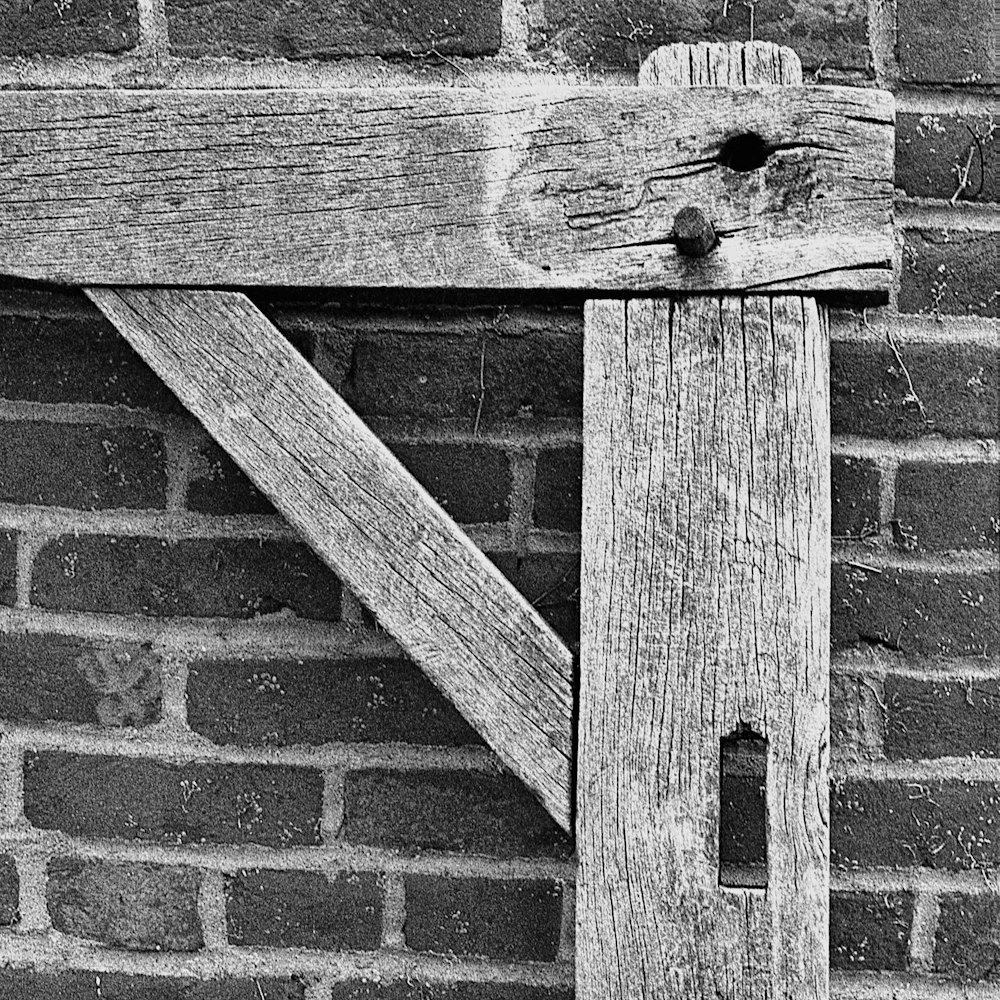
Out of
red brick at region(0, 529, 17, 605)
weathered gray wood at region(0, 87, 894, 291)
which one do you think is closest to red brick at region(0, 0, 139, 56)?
weathered gray wood at region(0, 87, 894, 291)

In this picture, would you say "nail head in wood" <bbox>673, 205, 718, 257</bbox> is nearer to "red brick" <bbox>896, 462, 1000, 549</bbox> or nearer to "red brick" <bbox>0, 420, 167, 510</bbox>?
"red brick" <bbox>896, 462, 1000, 549</bbox>

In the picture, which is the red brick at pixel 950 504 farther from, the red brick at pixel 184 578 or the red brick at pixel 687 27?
the red brick at pixel 184 578

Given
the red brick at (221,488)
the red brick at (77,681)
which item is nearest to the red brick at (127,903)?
the red brick at (77,681)

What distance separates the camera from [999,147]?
37.9 inches

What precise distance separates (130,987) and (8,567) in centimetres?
44

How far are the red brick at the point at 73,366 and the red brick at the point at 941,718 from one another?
748 mm

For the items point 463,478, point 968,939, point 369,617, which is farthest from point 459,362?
point 968,939

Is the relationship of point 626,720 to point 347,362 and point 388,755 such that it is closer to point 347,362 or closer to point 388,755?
point 388,755

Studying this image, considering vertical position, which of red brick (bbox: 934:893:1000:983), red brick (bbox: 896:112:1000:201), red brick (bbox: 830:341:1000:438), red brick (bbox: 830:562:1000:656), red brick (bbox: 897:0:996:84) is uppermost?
red brick (bbox: 897:0:996:84)

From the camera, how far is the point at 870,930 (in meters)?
1.01

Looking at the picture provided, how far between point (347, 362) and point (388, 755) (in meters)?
0.38

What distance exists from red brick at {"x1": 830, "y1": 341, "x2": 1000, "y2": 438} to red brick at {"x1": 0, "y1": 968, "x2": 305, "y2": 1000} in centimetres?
78

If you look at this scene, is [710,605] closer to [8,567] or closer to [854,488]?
[854,488]

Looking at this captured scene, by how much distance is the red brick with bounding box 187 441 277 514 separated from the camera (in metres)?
1.03
